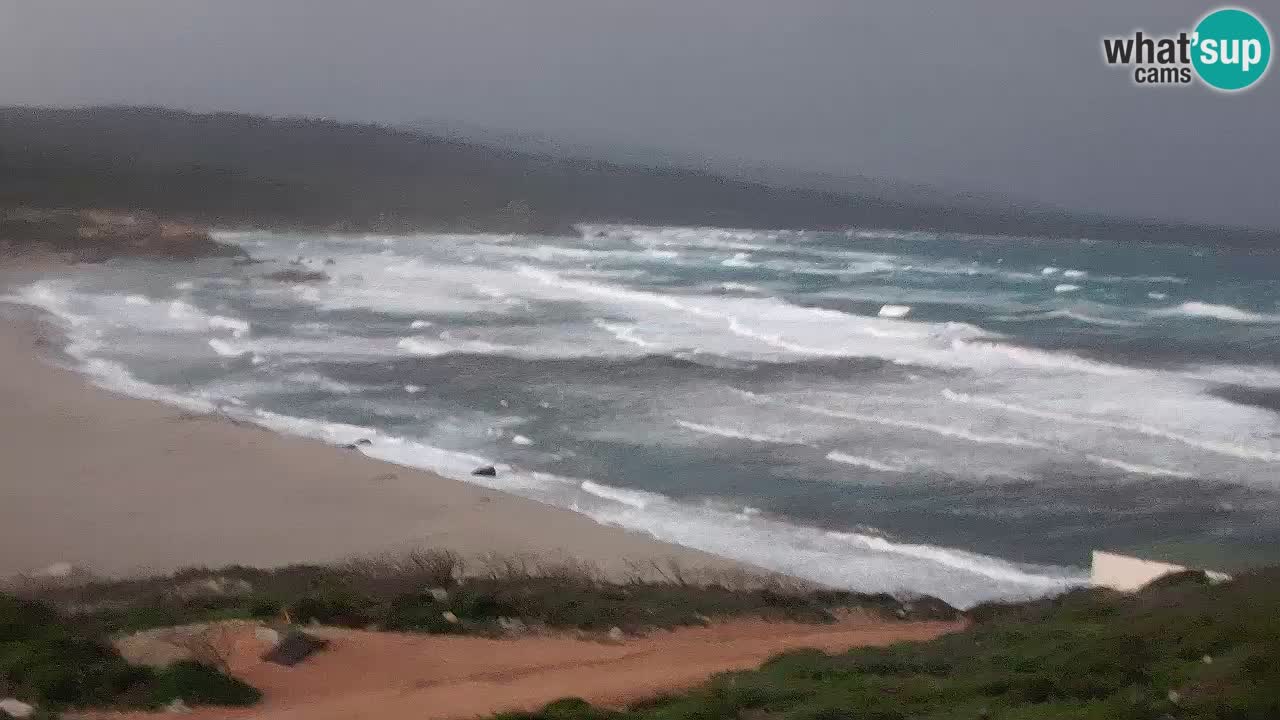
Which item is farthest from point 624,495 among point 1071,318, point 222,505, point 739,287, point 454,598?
point 739,287

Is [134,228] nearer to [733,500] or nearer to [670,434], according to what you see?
[670,434]

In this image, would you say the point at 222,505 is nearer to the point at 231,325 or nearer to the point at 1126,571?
the point at 1126,571

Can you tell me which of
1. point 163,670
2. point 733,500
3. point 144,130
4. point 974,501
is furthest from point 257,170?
point 163,670

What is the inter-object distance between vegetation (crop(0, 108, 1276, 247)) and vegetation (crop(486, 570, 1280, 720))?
1694cm

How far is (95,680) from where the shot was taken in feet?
17.1

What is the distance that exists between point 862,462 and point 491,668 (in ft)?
25.8

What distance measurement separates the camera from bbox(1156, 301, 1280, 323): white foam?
24625mm

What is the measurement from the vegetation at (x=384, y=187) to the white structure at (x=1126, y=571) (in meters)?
16.7

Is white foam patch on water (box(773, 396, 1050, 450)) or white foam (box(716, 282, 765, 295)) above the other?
white foam (box(716, 282, 765, 295))

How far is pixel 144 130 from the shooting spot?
69.1 ft

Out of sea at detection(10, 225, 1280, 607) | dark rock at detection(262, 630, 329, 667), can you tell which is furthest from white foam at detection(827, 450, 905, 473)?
dark rock at detection(262, 630, 329, 667)

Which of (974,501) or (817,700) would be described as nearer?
(817,700)

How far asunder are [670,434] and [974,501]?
405 centimetres

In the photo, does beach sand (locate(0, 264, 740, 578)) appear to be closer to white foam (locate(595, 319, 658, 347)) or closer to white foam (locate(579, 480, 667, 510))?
white foam (locate(579, 480, 667, 510))
